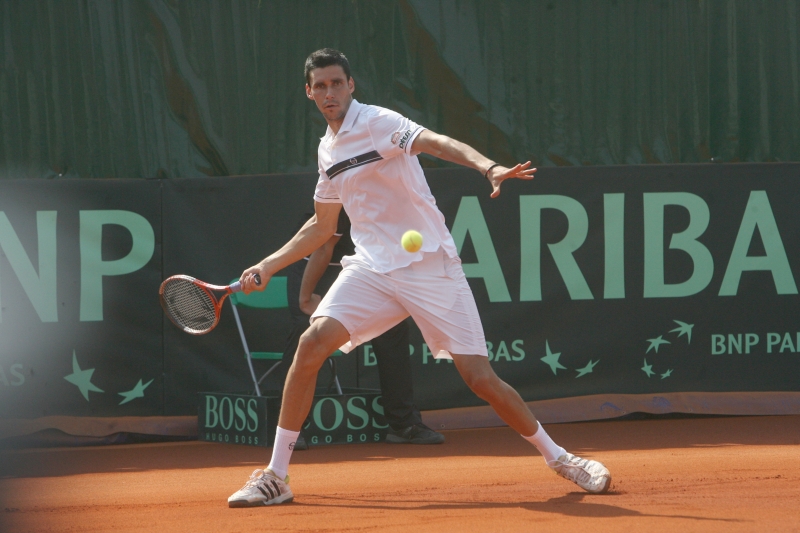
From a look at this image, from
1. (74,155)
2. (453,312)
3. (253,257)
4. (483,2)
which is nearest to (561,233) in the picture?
(483,2)

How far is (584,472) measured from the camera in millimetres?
3750

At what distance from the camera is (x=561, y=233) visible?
610 centimetres

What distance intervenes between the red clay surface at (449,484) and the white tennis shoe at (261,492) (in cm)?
4

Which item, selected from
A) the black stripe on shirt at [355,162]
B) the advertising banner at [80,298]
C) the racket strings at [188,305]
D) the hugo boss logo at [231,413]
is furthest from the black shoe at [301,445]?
the black stripe on shirt at [355,162]

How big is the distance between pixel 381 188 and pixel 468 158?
1.60ft

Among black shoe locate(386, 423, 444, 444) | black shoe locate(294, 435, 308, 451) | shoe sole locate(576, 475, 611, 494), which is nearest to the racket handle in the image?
shoe sole locate(576, 475, 611, 494)

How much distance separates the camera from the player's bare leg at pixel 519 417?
3658 mm

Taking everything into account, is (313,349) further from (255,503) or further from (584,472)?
(584,472)

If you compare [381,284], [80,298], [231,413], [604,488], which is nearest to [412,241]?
[381,284]

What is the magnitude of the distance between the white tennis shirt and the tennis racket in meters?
0.72

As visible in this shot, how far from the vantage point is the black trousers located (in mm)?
5438

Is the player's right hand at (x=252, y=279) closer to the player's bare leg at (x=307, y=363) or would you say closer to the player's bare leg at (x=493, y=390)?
the player's bare leg at (x=307, y=363)

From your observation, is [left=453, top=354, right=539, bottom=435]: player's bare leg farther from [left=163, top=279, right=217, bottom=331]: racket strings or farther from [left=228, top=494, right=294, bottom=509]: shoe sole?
[left=163, top=279, right=217, bottom=331]: racket strings

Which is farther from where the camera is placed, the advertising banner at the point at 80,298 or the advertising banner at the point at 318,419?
the advertising banner at the point at 80,298
